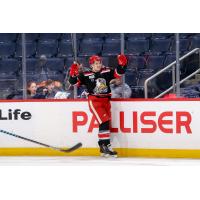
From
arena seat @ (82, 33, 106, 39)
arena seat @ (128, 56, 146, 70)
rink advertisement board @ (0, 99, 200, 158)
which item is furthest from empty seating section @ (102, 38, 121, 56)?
rink advertisement board @ (0, 99, 200, 158)

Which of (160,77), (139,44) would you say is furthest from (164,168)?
(139,44)

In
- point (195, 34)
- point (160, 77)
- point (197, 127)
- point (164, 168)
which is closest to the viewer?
point (164, 168)

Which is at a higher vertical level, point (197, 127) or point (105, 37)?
point (105, 37)

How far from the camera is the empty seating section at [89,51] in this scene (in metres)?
7.38

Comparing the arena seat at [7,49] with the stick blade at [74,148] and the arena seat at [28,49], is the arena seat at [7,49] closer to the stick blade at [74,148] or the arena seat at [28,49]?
the arena seat at [28,49]

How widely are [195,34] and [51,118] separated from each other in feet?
10.1

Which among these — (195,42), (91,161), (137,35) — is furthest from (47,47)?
(91,161)

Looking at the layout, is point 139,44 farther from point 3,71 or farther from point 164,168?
point 164,168

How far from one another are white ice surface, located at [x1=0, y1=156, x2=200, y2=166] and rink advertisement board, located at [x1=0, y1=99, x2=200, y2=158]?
0.33 feet

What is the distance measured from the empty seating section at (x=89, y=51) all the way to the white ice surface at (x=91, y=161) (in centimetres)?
211

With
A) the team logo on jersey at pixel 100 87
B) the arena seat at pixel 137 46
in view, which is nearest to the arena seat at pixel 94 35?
the arena seat at pixel 137 46

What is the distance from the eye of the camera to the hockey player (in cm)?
502

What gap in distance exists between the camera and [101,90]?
5020mm

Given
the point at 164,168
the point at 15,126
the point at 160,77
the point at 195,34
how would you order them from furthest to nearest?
1. the point at 195,34
2. the point at 160,77
3. the point at 15,126
4. the point at 164,168
